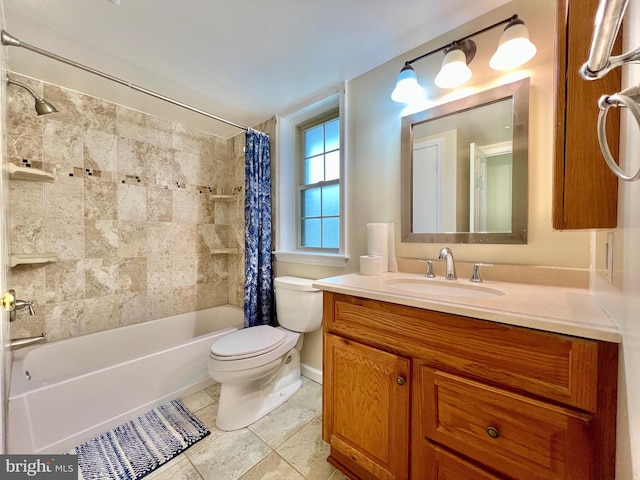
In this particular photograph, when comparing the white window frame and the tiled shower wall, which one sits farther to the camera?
the white window frame

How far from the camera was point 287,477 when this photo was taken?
1130 mm

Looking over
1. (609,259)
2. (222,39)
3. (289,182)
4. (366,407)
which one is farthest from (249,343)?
(222,39)

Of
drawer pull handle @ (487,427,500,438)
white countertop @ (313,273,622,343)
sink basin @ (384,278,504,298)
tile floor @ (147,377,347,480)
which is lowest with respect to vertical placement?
tile floor @ (147,377,347,480)

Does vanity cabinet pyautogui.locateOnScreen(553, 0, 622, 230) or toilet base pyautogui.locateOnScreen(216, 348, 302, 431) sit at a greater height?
vanity cabinet pyautogui.locateOnScreen(553, 0, 622, 230)

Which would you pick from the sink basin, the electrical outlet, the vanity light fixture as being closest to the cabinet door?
the sink basin

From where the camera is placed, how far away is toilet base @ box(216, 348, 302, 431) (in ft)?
4.73

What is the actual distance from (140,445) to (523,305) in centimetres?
192

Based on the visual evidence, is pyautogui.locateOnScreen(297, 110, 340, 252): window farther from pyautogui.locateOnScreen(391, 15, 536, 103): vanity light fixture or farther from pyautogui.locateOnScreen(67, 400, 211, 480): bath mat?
pyautogui.locateOnScreen(67, 400, 211, 480): bath mat

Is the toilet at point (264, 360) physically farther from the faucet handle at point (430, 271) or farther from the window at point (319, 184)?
the faucet handle at point (430, 271)

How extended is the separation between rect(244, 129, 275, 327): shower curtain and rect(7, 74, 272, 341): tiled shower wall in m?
0.50

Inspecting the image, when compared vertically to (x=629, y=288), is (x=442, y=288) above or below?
below

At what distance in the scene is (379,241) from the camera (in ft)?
4.76

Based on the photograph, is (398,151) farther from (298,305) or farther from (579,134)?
(298,305)

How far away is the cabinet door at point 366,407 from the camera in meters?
0.90
